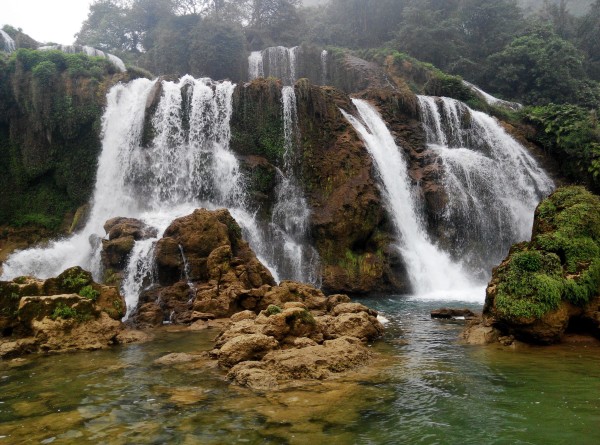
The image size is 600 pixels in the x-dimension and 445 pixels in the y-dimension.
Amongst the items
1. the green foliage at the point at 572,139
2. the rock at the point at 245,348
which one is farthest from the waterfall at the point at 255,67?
the rock at the point at 245,348

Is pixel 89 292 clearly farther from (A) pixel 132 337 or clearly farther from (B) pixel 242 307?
(B) pixel 242 307

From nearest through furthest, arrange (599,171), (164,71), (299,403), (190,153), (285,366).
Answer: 1. (299,403)
2. (285,366)
3. (190,153)
4. (599,171)
5. (164,71)

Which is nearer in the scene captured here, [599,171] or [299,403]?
[299,403]

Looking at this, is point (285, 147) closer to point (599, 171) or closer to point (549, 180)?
point (549, 180)

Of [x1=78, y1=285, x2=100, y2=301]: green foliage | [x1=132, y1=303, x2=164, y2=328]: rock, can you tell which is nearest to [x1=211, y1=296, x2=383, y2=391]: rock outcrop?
[x1=132, y1=303, x2=164, y2=328]: rock

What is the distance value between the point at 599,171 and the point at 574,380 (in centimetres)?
2055

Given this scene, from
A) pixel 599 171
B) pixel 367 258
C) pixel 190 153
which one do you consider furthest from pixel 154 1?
pixel 599 171

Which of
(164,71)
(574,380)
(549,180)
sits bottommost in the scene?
(574,380)

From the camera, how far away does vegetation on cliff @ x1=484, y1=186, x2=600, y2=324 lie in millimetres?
9602

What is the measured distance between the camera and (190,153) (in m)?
22.4

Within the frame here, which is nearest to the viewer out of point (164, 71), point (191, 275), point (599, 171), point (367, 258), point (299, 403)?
point (299, 403)

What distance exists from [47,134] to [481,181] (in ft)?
71.6

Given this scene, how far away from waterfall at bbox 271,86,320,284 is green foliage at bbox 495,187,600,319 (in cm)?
1014

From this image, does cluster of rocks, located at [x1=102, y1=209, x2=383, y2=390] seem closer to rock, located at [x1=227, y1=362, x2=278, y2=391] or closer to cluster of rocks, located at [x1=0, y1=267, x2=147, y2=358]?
rock, located at [x1=227, y1=362, x2=278, y2=391]
